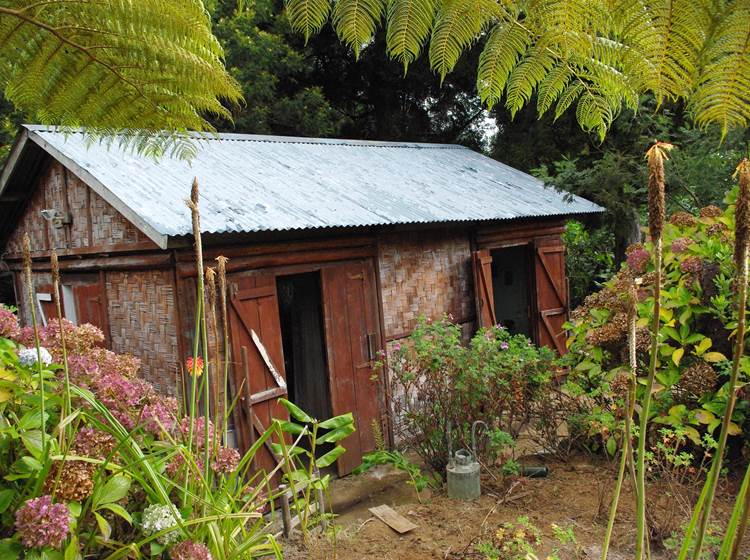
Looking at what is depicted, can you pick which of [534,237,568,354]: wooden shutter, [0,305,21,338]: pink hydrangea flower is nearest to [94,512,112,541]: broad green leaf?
[0,305,21,338]: pink hydrangea flower

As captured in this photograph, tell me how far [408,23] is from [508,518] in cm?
351

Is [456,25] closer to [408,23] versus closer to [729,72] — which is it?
[408,23]

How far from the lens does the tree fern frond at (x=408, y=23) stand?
1.99 meters

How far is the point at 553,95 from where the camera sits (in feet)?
7.08

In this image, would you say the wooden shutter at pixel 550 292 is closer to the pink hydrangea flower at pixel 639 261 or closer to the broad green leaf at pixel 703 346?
the pink hydrangea flower at pixel 639 261

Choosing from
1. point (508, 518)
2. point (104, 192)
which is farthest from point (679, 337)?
point (104, 192)

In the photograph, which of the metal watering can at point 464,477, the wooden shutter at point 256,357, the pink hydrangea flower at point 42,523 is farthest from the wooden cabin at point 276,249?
the pink hydrangea flower at point 42,523

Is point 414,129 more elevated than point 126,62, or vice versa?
point 414,129

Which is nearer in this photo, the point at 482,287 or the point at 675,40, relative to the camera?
the point at 675,40

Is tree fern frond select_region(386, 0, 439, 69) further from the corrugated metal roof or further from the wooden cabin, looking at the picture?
the wooden cabin

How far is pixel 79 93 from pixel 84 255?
397 centimetres

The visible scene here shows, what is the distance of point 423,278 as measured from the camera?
6.93m

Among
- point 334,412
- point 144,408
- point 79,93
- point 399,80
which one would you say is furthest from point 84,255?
point 399,80

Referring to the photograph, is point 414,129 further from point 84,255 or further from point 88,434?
point 88,434
